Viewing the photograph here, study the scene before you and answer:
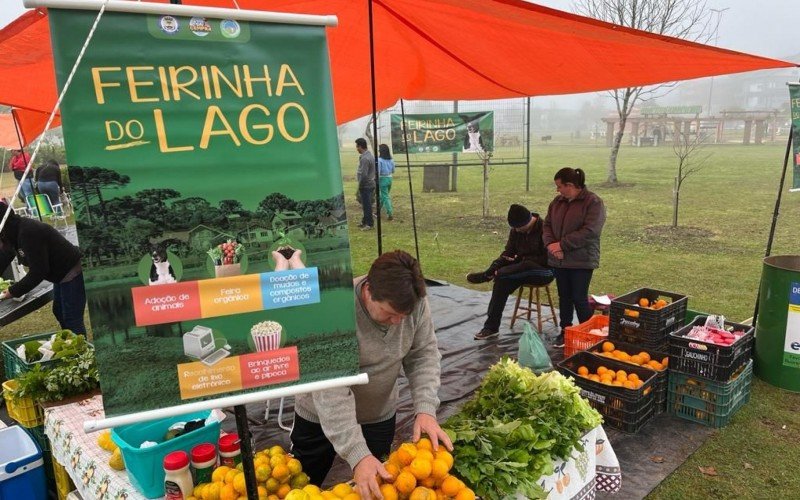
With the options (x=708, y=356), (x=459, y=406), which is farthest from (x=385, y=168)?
(x=708, y=356)

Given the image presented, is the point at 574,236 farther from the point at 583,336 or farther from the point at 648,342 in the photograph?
the point at 648,342

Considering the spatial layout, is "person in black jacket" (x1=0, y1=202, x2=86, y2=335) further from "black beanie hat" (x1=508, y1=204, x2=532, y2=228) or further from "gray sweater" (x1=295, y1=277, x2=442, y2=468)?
"black beanie hat" (x1=508, y1=204, x2=532, y2=228)

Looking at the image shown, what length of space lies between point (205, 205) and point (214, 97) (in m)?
0.33

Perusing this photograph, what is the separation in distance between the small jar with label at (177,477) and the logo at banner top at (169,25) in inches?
66.0

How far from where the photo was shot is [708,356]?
4215 millimetres

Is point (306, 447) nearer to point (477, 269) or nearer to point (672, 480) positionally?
point (672, 480)

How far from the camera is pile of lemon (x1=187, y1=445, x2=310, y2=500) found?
82.6 inches

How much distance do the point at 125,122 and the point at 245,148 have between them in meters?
0.33

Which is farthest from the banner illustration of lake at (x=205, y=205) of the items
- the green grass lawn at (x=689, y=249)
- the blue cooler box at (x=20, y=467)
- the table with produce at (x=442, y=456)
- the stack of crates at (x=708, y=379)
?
the stack of crates at (x=708, y=379)

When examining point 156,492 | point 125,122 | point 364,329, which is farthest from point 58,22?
point 156,492

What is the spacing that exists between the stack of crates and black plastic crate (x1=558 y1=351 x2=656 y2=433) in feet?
0.95

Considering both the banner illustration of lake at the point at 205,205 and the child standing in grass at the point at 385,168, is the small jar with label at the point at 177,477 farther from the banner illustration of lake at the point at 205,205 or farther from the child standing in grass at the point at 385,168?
the child standing in grass at the point at 385,168

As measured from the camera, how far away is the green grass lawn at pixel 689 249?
3781 millimetres

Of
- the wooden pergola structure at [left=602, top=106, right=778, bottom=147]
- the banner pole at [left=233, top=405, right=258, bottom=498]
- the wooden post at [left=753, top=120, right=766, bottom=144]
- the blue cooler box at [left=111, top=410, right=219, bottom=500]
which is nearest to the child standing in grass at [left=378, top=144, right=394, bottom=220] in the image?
the blue cooler box at [left=111, top=410, right=219, bottom=500]
